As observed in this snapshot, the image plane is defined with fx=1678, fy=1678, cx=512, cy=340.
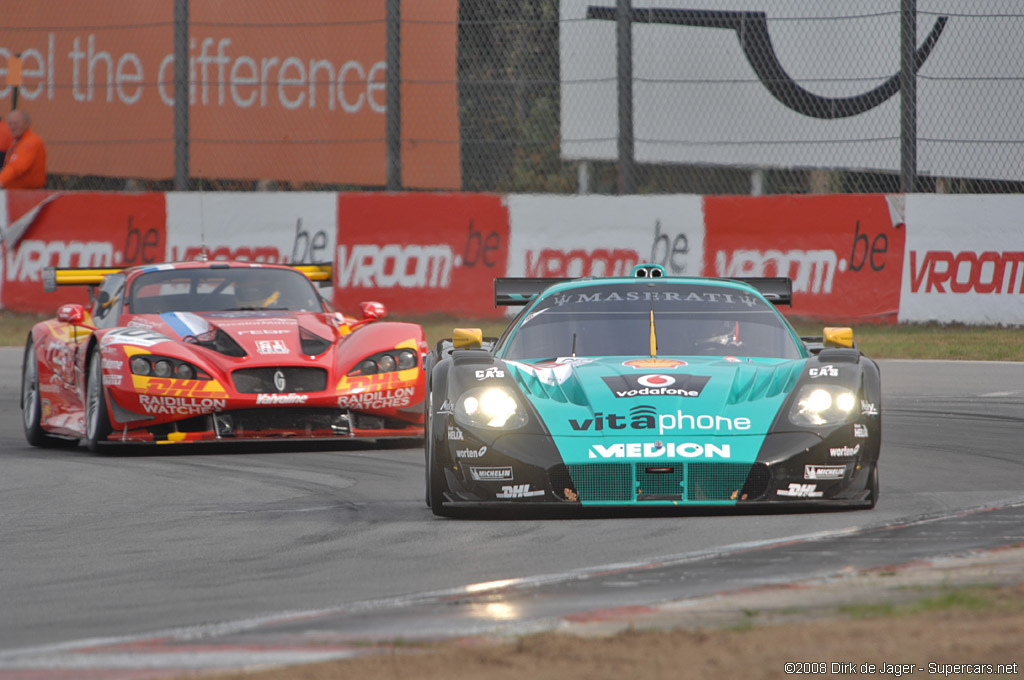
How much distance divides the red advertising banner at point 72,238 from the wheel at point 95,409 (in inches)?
311

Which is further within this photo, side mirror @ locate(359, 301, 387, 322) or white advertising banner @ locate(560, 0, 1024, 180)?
white advertising banner @ locate(560, 0, 1024, 180)

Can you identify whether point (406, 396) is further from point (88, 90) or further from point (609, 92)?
point (88, 90)

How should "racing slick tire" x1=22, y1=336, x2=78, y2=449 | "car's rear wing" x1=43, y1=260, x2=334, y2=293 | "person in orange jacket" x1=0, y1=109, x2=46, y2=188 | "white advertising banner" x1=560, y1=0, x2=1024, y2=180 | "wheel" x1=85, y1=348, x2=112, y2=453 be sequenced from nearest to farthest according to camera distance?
1. "wheel" x1=85, y1=348, x2=112, y2=453
2. "racing slick tire" x1=22, y1=336, x2=78, y2=449
3. "car's rear wing" x1=43, y1=260, x2=334, y2=293
4. "white advertising banner" x1=560, y1=0, x2=1024, y2=180
5. "person in orange jacket" x1=0, y1=109, x2=46, y2=188

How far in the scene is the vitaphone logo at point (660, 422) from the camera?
20.3ft

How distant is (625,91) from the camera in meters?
16.7

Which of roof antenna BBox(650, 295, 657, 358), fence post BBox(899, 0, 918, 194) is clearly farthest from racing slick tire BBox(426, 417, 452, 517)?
fence post BBox(899, 0, 918, 194)

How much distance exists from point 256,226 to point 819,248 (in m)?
5.72

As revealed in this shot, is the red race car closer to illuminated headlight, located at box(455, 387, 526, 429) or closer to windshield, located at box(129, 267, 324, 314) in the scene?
windshield, located at box(129, 267, 324, 314)

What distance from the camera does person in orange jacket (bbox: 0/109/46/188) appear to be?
18.6 metres

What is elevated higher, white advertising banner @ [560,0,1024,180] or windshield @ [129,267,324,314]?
white advertising banner @ [560,0,1024,180]

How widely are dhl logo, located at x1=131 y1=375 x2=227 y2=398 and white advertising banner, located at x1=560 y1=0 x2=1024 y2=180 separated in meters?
8.55

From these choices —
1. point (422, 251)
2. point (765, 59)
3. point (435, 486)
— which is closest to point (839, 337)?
point (435, 486)

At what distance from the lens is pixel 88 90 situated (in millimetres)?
19750

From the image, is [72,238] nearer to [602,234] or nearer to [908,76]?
[602,234]
